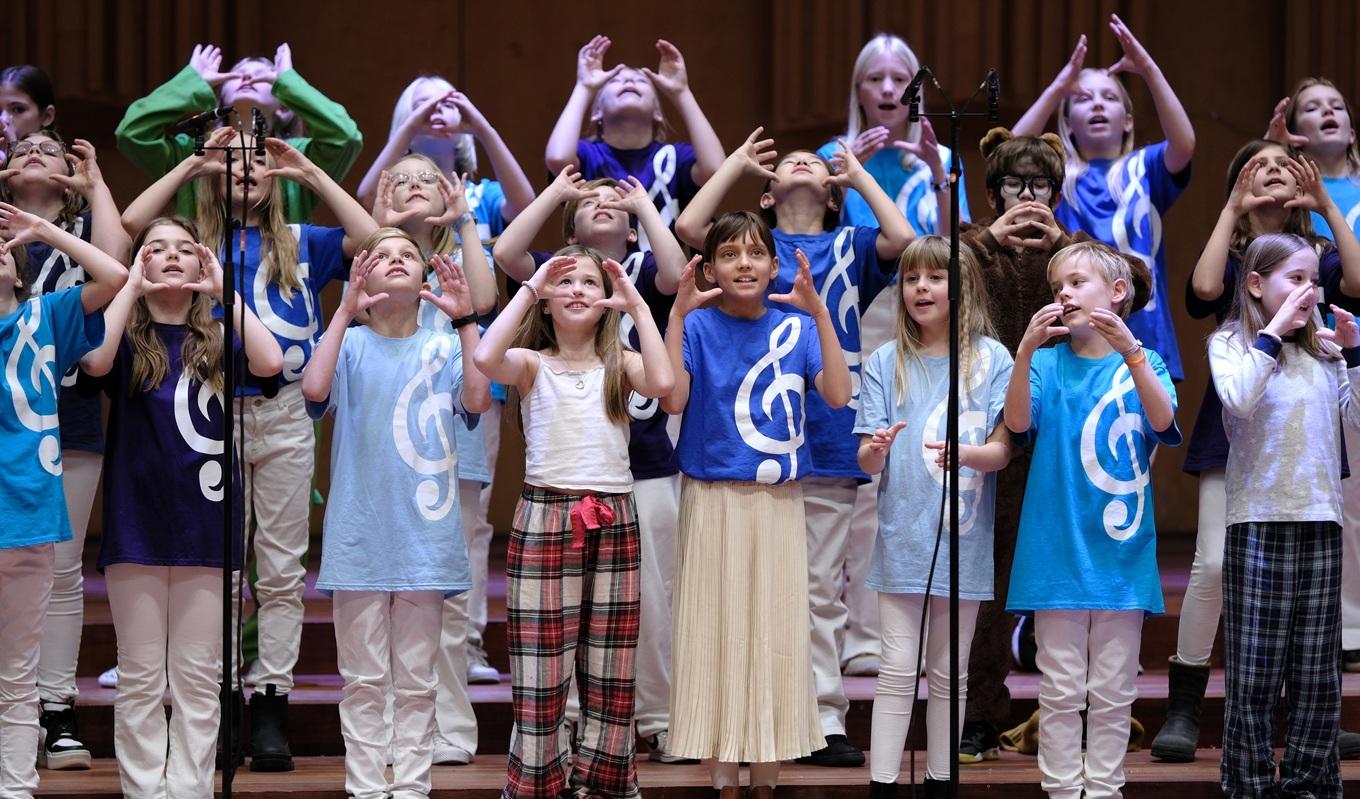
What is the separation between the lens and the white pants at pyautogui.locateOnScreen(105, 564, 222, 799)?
3.57 metres

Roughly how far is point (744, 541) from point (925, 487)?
426 mm

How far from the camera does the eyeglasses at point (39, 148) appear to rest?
3963mm

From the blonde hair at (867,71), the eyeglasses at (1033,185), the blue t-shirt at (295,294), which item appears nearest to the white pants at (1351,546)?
the eyeglasses at (1033,185)

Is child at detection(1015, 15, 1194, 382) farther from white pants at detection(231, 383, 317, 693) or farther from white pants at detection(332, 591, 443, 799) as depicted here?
white pants at detection(231, 383, 317, 693)

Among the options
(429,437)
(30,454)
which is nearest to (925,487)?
(429,437)

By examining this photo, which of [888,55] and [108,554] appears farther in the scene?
[888,55]

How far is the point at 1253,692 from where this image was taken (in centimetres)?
358

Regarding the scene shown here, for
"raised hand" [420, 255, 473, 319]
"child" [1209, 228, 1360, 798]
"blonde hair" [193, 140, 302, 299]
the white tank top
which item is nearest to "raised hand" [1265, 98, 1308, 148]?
"child" [1209, 228, 1360, 798]

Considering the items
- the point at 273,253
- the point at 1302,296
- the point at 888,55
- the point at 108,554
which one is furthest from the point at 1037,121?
the point at 108,554

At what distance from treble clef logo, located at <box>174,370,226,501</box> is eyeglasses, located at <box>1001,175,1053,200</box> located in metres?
2.05

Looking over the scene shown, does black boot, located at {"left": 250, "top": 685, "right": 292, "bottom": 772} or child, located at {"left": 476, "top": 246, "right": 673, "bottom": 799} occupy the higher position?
child, located at {"left": 476, "top": 246, "right": 673, "bottom": 799}

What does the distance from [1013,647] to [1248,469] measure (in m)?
1.15

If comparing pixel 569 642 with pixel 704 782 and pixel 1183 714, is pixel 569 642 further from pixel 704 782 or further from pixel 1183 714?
pixel 1183 714

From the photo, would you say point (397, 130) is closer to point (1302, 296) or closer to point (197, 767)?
point (197, 767)
